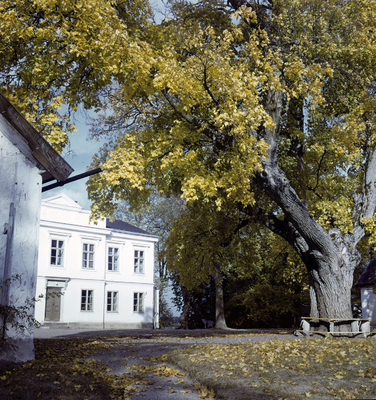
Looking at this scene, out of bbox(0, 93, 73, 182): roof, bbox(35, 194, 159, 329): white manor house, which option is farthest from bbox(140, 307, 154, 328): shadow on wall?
bbox(0, 93, 73, 182): roof

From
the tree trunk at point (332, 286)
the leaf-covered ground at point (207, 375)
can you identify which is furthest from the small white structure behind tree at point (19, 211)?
the tree trunk at point (332, 286)

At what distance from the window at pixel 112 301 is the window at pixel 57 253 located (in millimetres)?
4695

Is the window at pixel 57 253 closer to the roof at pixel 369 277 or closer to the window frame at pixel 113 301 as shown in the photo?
the window frame at pixel 113 301

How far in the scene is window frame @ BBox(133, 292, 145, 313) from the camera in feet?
109

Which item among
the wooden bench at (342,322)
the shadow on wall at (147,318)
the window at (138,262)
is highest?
the window at (138,262)

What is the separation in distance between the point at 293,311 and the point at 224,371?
23464 mm

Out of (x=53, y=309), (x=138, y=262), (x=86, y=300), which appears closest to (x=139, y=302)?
(x=138, y=262)

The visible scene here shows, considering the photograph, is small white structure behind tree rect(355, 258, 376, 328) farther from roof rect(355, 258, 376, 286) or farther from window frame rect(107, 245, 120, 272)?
window frame rect(107, 245, 120, 272)

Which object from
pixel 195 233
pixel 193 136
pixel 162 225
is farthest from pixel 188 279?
pixel 162 225

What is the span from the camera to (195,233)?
1644cm

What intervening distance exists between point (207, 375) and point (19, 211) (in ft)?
14.6

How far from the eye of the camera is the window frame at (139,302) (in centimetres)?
3334

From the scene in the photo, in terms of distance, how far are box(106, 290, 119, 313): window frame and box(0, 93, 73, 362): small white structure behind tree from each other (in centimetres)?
2475

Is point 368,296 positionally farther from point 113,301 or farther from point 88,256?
point 88,256
